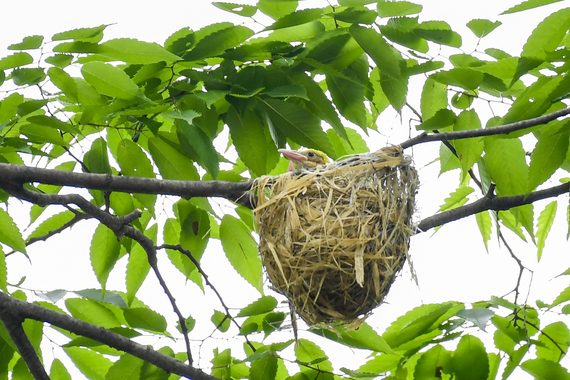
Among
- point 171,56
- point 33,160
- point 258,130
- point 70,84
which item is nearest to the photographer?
point 171,56

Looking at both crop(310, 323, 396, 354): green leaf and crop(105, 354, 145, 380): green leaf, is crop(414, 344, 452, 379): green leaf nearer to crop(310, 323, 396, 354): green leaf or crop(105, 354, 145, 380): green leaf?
crop(310, 323, 396, 354): green leaf

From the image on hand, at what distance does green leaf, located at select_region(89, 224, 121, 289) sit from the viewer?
11.1 feet

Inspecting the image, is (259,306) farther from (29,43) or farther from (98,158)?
(29,43)

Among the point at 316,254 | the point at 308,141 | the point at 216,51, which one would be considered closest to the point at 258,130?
the point at 308,141

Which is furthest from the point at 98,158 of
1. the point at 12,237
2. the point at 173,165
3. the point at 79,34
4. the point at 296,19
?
the point at 296,19

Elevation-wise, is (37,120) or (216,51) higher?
(216,51)

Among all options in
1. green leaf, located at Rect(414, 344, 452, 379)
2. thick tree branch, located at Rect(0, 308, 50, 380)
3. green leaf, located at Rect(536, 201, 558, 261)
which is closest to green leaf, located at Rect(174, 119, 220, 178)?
thick tree branch, located at Rect(0, 308, 50, 380)

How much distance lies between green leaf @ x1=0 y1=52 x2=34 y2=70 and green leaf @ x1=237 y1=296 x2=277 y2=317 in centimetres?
151

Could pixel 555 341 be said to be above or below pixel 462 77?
below

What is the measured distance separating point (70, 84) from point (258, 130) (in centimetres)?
90

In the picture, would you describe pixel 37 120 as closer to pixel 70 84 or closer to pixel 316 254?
pixel 70 84

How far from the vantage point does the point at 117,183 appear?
2.79 metres

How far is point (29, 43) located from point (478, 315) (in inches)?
90.2

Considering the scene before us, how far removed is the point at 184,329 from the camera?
124 inches
